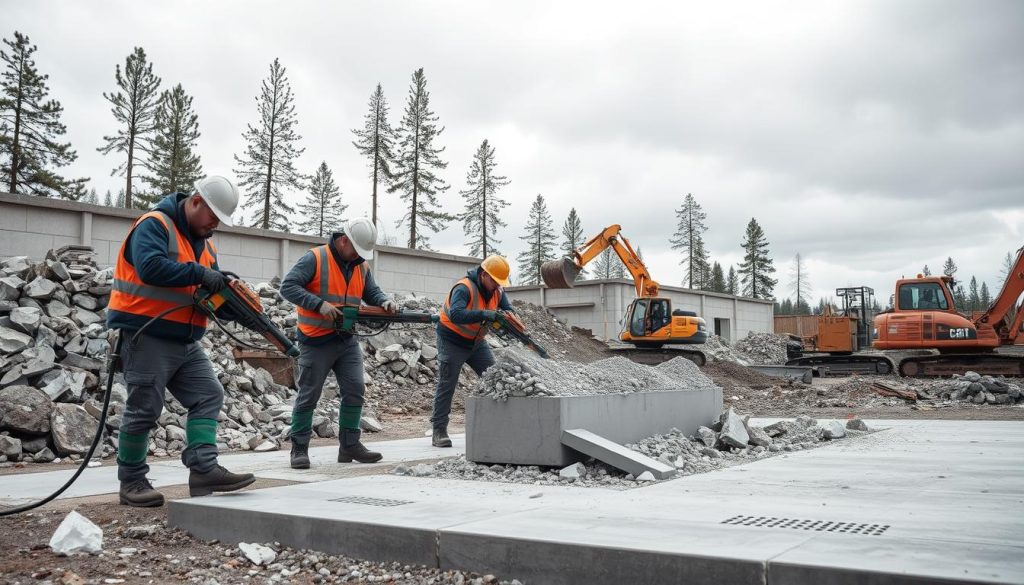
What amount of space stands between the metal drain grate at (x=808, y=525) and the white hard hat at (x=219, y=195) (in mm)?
3055

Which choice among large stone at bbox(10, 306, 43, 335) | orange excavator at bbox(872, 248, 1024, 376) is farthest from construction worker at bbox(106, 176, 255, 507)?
orange excavator at bbox(872, 248, 1024, 376)

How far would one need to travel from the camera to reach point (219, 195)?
13.7 feet

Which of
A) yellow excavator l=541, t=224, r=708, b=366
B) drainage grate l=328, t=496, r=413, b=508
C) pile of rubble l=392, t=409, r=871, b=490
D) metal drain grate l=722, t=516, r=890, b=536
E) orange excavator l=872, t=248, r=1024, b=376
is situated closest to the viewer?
metal drain grate l=722, t=516, r=890, b=536

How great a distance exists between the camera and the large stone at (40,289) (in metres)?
10.1

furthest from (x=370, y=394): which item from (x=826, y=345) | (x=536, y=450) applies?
(x=826, y=345)

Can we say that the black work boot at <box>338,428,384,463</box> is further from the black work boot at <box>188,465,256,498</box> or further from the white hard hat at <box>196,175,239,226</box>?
the white hard hat at <box>196,175,239,226</box>

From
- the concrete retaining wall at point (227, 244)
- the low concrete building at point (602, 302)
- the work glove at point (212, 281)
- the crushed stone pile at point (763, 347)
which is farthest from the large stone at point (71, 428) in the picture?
the crushed stone pile at point (763, 347)

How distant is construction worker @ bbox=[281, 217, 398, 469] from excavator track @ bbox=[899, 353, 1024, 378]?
17.4 metres

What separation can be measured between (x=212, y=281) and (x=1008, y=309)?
1944 centimetres

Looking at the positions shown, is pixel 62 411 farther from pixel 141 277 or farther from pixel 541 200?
pixel 541 200

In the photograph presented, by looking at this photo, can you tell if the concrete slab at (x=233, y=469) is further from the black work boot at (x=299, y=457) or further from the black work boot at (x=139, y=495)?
the black work boot at (x=139, y=495)

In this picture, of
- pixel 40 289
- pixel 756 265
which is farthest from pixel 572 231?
pixel 40 289

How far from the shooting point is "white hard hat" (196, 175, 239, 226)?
4.14m

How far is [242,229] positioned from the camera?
18.5 m
